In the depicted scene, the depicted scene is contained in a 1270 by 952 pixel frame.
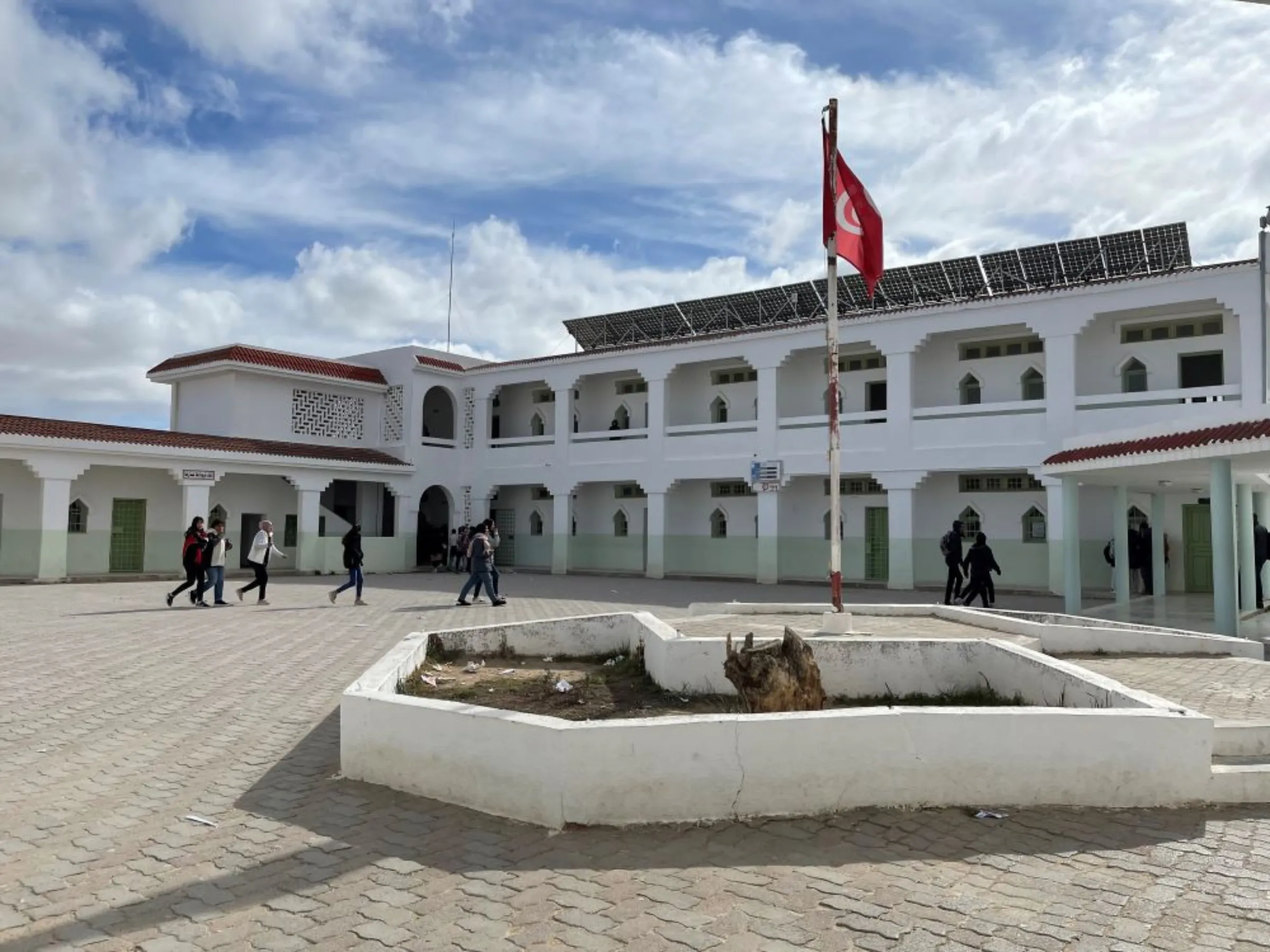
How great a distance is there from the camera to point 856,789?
4719 millimetres

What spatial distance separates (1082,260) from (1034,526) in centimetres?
593

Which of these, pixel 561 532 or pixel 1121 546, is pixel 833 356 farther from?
pixel 561 532

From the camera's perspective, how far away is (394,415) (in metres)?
28.5

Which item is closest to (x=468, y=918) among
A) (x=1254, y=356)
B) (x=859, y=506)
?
(x=1254, y=356)

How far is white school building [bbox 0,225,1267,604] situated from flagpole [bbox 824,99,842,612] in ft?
24.9

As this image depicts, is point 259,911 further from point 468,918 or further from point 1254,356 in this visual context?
point 1254,356

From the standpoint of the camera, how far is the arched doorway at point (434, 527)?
→ 29144 millimetres

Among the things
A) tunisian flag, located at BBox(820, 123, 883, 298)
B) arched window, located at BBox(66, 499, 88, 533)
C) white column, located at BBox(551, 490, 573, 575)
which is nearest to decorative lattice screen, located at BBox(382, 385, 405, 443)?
white column, located at BBox(551, 490, 573, 575)

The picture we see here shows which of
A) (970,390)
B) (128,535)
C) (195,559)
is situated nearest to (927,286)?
(970,390)

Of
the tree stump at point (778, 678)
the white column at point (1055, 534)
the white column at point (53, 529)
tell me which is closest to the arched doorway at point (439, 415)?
the white column at point (53, 529)

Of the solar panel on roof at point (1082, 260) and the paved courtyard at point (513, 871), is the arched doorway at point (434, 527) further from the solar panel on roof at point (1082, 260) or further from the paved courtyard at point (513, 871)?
the paved courtyard at point (513, 871)

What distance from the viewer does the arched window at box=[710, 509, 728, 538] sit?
83.9ft

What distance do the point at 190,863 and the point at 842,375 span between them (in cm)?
2126

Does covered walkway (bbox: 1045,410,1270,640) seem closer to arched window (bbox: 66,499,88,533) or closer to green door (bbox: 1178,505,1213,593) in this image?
green door (bbox: 1178,505,1213,593)
